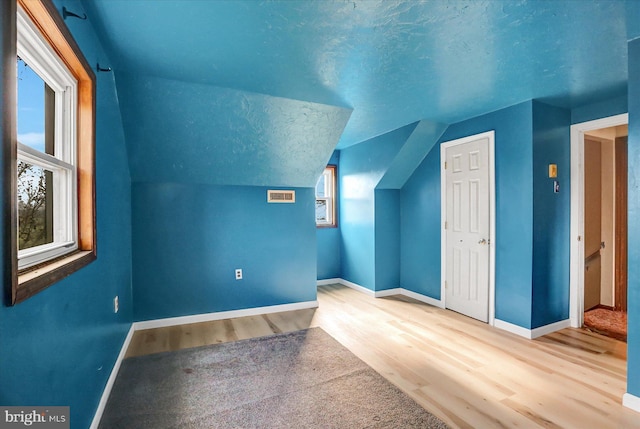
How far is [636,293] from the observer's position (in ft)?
6.64

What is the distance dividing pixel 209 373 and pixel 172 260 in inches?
59.7

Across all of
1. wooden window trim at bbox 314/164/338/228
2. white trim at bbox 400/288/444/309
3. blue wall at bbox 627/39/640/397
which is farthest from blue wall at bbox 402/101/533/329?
wooden window trim at bbox 314/164/338/228

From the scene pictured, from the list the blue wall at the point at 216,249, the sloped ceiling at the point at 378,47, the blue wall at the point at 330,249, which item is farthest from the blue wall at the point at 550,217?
the blue wall at the point at 330,249

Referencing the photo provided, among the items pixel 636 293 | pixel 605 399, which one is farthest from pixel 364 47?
pixel 605 399

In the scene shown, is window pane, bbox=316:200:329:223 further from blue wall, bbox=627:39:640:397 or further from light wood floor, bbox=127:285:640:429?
blue wall, bbox=627:39:640:397

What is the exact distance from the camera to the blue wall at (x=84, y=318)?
1.02m

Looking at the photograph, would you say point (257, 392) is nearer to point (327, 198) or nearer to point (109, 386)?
point (109, 386)

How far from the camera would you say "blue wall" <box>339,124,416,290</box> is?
4.38 m

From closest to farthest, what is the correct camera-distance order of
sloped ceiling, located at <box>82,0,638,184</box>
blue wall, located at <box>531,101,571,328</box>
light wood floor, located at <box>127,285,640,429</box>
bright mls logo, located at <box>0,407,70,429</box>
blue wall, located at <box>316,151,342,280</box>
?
1. bright mls logo, located at <box>0,407,70,429</box>
2. sloped ceiling, located at <box>82,0,638,184</box>
3. light wood floor, located at <box>127,285,640,429</box>
4. blue wall, located at <box>531,101,571,328</box>
5. blue wall, located at <box>316,151,342,280</box>

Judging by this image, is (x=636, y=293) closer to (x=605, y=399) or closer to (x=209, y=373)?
(x=605, y=399)

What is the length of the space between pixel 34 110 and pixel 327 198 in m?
4.35

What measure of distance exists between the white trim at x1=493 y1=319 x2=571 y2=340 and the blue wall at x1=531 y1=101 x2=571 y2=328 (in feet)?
0.17

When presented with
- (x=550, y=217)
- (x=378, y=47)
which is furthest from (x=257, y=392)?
(x=550, y=217)

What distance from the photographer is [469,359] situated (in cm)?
267
